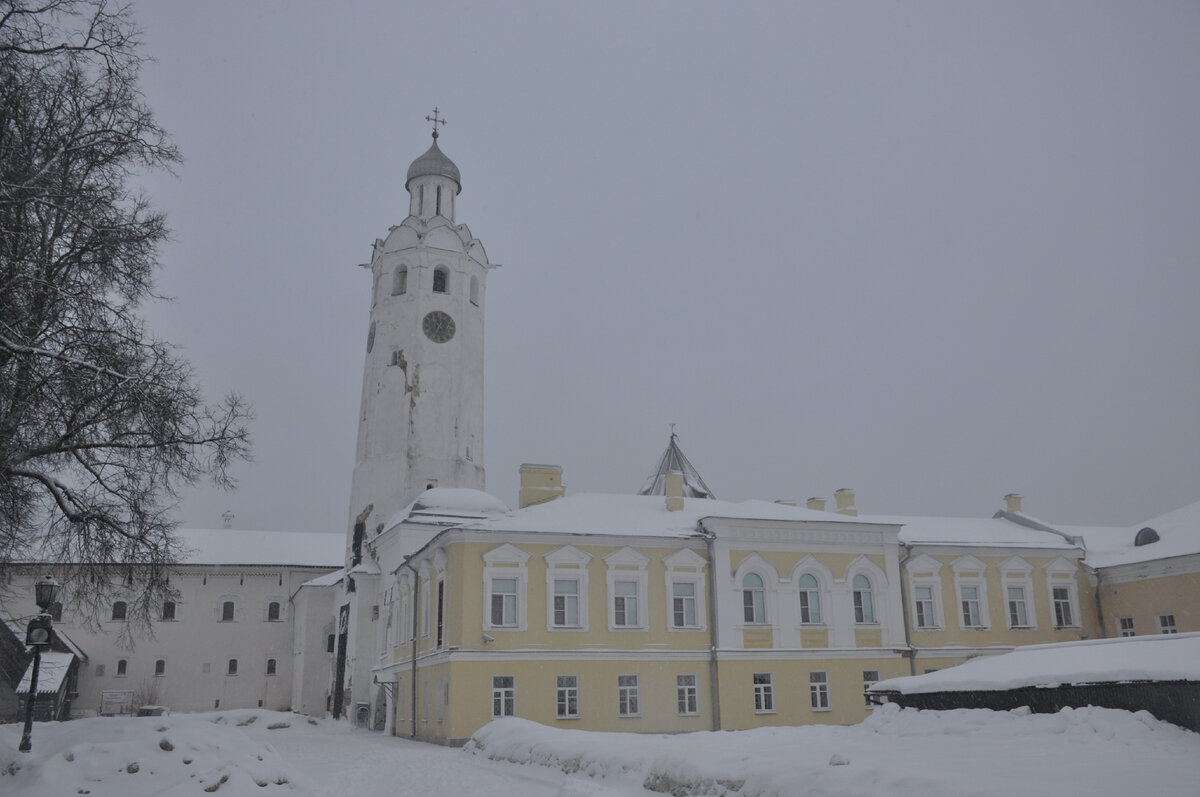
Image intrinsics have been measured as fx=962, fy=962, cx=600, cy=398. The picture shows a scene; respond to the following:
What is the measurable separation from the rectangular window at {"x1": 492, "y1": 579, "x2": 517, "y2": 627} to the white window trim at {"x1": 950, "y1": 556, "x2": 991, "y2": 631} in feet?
52.3

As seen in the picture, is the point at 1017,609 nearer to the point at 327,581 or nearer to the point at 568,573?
the point at 568,573

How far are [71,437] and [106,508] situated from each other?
179 cm

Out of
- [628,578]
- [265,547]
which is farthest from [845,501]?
[265,547]

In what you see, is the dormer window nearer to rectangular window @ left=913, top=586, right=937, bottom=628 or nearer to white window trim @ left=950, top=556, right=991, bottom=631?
white window trim @ left=950, top=556, right=991, bottom=631

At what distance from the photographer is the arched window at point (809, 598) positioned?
30.5 metres

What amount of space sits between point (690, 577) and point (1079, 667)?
1758 cm

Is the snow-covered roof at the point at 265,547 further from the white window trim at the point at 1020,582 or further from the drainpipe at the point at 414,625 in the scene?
the white window trim at the point at 1020,582

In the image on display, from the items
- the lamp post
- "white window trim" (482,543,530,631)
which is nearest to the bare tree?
the lamp post

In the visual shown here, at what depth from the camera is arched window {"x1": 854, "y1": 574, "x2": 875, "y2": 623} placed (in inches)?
1232

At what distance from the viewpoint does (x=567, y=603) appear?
28.2m

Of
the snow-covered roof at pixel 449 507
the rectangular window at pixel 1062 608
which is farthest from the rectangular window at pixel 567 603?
the rectangular window at pixel 1062 608

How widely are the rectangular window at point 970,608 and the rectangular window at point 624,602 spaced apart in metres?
12.5

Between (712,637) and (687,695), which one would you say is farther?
(712,637)

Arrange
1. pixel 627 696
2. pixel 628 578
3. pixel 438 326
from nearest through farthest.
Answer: pixel 627 696
pixel 628 578
pixel 438 326
